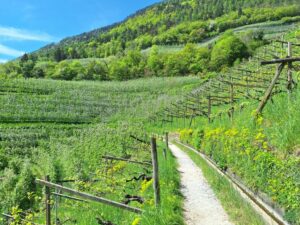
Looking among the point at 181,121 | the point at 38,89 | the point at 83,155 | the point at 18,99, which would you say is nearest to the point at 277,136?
the point at 83,155

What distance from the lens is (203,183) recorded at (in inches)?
519

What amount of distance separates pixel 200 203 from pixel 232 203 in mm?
1095

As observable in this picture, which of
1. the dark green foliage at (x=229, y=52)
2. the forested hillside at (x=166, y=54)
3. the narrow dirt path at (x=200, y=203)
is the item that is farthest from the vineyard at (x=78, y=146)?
the forested hillside at (x=166, y=54)

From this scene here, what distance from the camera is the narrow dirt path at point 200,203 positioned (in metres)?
8.91

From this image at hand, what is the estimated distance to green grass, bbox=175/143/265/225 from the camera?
8117 millimetres

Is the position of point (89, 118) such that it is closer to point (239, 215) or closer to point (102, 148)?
point (102, 148)

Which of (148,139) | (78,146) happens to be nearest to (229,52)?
(78,146)

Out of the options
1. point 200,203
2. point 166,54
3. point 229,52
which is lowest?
point 200,203

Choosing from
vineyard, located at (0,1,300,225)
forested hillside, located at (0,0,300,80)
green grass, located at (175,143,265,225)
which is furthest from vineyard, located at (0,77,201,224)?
forested hillside, located at (0,0,300,80)

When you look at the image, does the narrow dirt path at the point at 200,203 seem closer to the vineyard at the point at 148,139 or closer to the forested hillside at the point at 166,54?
the vineyard at the point at 148,139

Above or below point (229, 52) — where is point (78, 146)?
below

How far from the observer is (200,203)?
34.1 feet

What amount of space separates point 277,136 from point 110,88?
85963 millimetres

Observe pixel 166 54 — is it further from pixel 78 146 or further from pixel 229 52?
pixel 78 146
